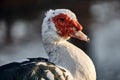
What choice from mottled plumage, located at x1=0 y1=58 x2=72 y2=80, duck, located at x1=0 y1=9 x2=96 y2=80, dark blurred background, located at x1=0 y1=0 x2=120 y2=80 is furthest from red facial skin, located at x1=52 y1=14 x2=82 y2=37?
dark blurred background, located at x1=0 y1=0 x2=120 y2=80

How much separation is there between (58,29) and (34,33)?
431cm

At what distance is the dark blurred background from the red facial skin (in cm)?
281

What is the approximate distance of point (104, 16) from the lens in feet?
34.2

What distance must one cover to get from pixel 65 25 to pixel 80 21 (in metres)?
4.37

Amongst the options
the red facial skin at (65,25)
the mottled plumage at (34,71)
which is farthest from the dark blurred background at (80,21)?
the mottled plumage at (34,71)

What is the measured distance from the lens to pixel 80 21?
9.84 meters

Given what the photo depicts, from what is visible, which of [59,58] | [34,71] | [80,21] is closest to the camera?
[34,71]

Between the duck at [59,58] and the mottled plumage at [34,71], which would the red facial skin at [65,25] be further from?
the mottled plumage at [34,71]

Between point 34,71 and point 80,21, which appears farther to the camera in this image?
point 80,21

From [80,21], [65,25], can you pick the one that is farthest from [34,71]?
[80,21]

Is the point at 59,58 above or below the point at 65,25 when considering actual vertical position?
below

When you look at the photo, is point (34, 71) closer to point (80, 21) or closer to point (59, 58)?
point (59, 58)

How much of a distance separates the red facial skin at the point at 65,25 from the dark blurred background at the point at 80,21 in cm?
281

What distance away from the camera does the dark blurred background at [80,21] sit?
890 centimetres
